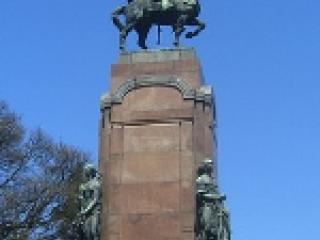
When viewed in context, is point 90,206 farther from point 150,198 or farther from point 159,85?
point 159,85

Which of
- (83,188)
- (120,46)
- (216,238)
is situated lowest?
(216,238)

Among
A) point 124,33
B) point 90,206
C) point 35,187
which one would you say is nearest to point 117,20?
point 124,33

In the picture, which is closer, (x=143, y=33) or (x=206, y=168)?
(x=206, y=168)

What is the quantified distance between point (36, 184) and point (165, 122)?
15469 mm

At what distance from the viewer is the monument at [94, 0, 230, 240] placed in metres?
15.8

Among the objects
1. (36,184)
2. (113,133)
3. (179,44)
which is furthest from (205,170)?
(36,184)

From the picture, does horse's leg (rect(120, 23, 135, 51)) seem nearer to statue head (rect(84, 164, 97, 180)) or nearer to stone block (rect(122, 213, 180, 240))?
statue head (rect(84, 164, 97, 180))

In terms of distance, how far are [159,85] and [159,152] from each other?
1578 mm

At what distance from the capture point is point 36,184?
3130cm

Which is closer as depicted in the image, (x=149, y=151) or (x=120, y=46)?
(x=149, y=151)

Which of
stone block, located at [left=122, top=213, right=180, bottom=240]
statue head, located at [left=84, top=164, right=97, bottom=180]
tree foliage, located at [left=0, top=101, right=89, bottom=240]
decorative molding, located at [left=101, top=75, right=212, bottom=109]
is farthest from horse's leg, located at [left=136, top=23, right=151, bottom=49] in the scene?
tree foliage, located at [left=0, top=101, right=89, bottom=240]

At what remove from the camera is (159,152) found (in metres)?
16.5

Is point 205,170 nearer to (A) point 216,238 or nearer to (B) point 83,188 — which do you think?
(A) point 216,238

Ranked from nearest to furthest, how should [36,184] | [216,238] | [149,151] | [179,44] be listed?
[216,238] < [149,151] < [179,44] < [36,184]
